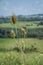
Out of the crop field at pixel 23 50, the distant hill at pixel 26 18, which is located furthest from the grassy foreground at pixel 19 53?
the distant hill at pixel 26 18

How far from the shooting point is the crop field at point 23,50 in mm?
1939

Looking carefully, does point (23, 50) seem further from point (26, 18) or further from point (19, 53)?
point (26, 18)

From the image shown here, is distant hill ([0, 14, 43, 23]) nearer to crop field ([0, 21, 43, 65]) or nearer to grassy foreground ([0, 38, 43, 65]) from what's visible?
crop field ([0, 21, 43, 65])

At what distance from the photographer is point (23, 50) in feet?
6.50

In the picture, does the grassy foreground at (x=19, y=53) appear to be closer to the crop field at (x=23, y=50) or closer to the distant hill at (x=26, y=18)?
the crop field at (x=23, y=50)

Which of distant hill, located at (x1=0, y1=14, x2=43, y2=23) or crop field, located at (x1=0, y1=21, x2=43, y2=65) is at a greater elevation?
distant hill, located at (x1=0, y1=14, x2=43, y2=23)

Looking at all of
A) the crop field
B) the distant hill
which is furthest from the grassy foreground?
the distant hill

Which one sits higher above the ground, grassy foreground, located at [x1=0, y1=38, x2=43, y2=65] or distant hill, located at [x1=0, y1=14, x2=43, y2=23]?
distant hill, located at [x1=0, y1=14, x2=43, y2=23]

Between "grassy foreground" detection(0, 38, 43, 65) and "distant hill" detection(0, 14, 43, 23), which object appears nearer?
"grassy foreground" detection(0, 38, 43, 65)

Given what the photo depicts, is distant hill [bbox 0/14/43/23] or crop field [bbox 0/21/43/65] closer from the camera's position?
crop field [bbox 0/21/43/65]

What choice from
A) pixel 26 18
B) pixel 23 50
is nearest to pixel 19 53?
pixel 23 50

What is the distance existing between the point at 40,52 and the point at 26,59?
0.61 ft

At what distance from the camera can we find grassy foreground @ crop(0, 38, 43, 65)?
1935 mm

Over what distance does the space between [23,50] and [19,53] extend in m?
0.06
